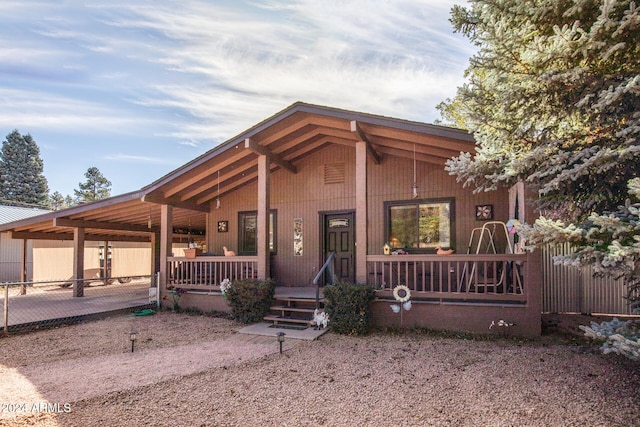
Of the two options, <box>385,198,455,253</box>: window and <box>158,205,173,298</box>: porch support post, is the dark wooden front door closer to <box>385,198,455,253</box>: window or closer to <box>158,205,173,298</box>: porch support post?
<box>385,198,455,253</box>: window

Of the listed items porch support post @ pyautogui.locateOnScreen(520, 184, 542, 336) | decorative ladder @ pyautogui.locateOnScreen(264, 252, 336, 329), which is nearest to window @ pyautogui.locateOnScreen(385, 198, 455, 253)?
decorative ladder @ pyautogui.locateOnScreen(264, 252, 336, 329)

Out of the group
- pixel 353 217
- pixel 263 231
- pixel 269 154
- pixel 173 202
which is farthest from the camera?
pixel 173 202

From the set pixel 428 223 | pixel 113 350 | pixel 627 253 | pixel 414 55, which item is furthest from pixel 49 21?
pixel 627 253

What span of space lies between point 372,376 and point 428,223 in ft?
15.4

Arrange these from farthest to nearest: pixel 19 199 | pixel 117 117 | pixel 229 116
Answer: pixel 19 199 → pixel 117 117 → pixel 229 116

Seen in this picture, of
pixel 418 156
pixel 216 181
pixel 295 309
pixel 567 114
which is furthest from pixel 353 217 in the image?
pixel 567 114

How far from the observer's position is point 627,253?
2521 mm

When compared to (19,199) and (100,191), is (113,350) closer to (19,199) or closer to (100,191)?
(19,199)

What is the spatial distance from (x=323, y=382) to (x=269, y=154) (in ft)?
17.5

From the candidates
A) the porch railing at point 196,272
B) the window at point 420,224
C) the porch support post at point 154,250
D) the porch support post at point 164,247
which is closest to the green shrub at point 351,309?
the window at point 420,224

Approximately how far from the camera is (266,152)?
7.86 meters

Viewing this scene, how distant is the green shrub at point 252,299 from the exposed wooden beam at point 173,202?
3.16 metres

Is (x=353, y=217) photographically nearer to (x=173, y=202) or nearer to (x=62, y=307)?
(x=173, y=202)

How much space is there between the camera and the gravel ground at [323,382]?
10.2ft
